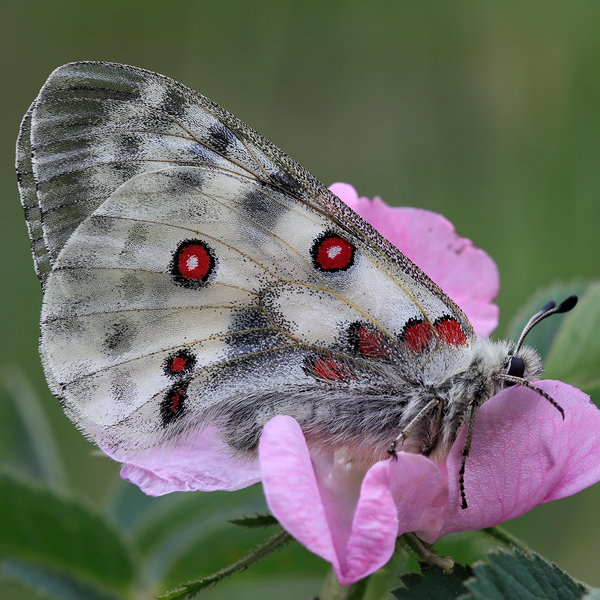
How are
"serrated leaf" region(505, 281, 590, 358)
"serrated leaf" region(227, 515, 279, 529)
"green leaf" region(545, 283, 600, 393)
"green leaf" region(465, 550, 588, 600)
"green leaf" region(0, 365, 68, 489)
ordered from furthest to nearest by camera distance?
"green leaf" region(0, 365, 68, 489) < "serrated leaf" region(505, 281, 590, 358) < "green leaf" region(545, 283, 600, 393) < "serrated leaf" region(227, 515, 279, 529) < "green leaf" region(465, 550, 588, 600)

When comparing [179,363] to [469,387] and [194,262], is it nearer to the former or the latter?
[194,262]

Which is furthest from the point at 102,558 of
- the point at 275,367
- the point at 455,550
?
the point at 455,550

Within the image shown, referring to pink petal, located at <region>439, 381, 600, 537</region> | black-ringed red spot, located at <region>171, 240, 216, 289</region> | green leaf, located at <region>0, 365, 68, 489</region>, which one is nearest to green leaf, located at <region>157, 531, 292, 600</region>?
pink petal, located at <region>439, 381, 600, 537</region>

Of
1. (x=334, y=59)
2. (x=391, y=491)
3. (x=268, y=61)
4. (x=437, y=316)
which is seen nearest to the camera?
(x=391, y=491)

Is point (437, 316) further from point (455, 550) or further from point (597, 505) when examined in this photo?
point (597, 505)

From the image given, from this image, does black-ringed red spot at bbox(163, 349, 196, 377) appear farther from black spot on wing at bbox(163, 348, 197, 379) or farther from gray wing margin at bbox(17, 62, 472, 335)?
gray wing margin at bbox(17, 62, 472, 335)

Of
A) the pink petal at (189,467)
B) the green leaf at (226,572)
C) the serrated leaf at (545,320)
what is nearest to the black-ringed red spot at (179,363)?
the pink petal at (189,467)

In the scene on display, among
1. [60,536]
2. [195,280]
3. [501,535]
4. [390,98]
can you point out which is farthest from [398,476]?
[390,98]
